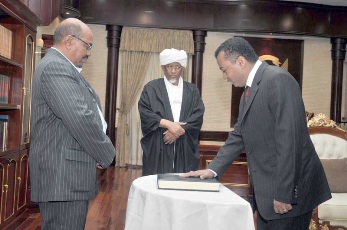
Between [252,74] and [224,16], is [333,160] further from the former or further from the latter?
[224,16]

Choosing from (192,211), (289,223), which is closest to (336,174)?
(289,223)

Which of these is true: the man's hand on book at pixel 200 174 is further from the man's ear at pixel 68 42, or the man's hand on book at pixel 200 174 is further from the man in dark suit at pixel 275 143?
the man's ear at pixel 68 42

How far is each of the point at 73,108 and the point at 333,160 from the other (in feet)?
9.69

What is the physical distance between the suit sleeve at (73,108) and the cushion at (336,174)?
263 cm

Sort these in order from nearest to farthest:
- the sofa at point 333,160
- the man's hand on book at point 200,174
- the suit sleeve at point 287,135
→ the suit sleeve at point 287,135 → the man's hand on book at point 200,174 → the sofa at point 333,160

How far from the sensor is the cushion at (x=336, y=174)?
4.00 metres

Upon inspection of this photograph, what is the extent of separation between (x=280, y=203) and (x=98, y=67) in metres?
7.62

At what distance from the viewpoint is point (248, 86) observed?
2.15m

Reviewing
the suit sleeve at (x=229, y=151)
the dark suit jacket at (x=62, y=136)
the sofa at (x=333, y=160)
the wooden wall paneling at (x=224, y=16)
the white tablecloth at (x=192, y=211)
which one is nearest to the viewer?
the white tablecloth at (x=192, y=211)

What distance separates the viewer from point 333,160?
13.7 ft

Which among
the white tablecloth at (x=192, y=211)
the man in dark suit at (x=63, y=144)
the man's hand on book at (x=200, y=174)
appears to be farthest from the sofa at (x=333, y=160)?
the man in dark suit at (x=63, y=144)

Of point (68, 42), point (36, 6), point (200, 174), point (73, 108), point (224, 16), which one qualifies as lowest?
point (200, 174)

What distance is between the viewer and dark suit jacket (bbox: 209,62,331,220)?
192 centimetres

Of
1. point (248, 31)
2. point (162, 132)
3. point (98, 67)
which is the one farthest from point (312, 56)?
point (162, 132)
